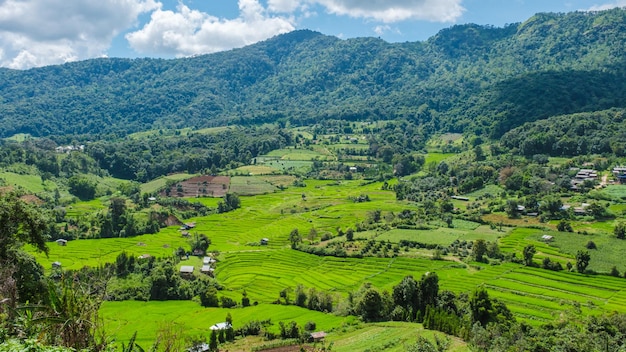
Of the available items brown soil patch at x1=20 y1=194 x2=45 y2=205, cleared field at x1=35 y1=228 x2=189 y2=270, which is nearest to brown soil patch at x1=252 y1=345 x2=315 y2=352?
cleared field at x1=35 y1=228 x2=189 y2=270

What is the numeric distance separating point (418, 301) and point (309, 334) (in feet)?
38.5

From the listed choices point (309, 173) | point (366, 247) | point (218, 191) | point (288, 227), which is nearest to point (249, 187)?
point (218, 191)

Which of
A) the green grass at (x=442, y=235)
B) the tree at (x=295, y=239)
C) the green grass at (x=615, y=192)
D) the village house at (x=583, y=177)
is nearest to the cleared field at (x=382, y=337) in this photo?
the green grass at (x=442, y=235)

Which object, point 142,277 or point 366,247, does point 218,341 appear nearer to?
point 142,277

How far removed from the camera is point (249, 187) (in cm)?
11875

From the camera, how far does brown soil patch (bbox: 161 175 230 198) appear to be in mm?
115000

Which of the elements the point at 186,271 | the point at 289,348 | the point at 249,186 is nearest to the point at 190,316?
the point at 186,271

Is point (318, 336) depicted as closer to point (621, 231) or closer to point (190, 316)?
point (190, 316)

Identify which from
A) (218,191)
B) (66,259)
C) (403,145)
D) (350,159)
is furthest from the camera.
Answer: (403,145)

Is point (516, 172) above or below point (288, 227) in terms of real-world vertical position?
above

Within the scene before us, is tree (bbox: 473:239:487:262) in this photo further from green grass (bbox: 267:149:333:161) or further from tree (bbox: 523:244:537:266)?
green grass (bbox: 267:149:333:161)

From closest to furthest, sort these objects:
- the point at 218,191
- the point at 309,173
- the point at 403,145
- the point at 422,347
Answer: the point at 422,347
the point at 218,191
the point at 309,173
the point at 403,145

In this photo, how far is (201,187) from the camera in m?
120

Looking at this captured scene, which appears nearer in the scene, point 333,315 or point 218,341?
point 218,341
